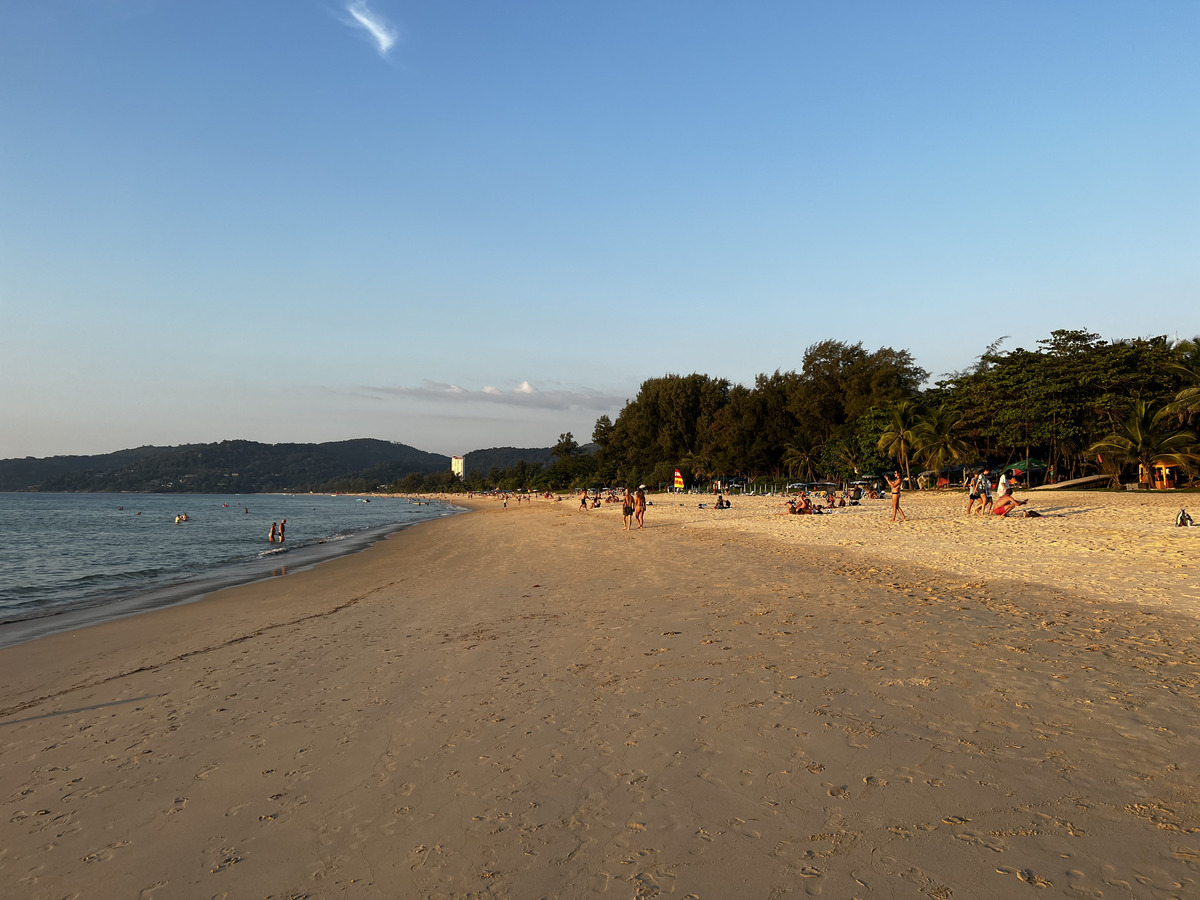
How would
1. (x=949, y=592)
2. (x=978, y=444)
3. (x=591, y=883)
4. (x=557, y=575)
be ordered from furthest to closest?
(x=978, y=444), (x=557, y=575), (x=949, y=592), (x=591, y=883)

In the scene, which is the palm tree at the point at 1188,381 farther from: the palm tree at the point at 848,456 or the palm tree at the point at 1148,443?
the palm tree at the point at 848,456

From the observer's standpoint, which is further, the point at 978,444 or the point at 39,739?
the point at 978,444

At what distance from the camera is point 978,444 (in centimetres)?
4903

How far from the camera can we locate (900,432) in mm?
46875

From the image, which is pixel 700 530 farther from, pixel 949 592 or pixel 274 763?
pixel 274 763

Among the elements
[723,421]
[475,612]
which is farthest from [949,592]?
[723,421]

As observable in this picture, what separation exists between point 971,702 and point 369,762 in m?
4.69

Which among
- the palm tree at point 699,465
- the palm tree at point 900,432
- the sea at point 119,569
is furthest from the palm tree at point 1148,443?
the palm tree at point 699,465

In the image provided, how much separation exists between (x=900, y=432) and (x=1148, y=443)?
1539cm

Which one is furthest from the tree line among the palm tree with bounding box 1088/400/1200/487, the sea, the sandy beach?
the sea

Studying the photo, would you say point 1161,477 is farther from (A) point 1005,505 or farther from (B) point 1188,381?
(A) point 1005,505

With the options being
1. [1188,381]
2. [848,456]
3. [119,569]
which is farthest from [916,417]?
[119,569]

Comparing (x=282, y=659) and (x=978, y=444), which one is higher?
(x=978, y=444)

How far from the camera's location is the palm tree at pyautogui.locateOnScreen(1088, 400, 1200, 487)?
30.9m
